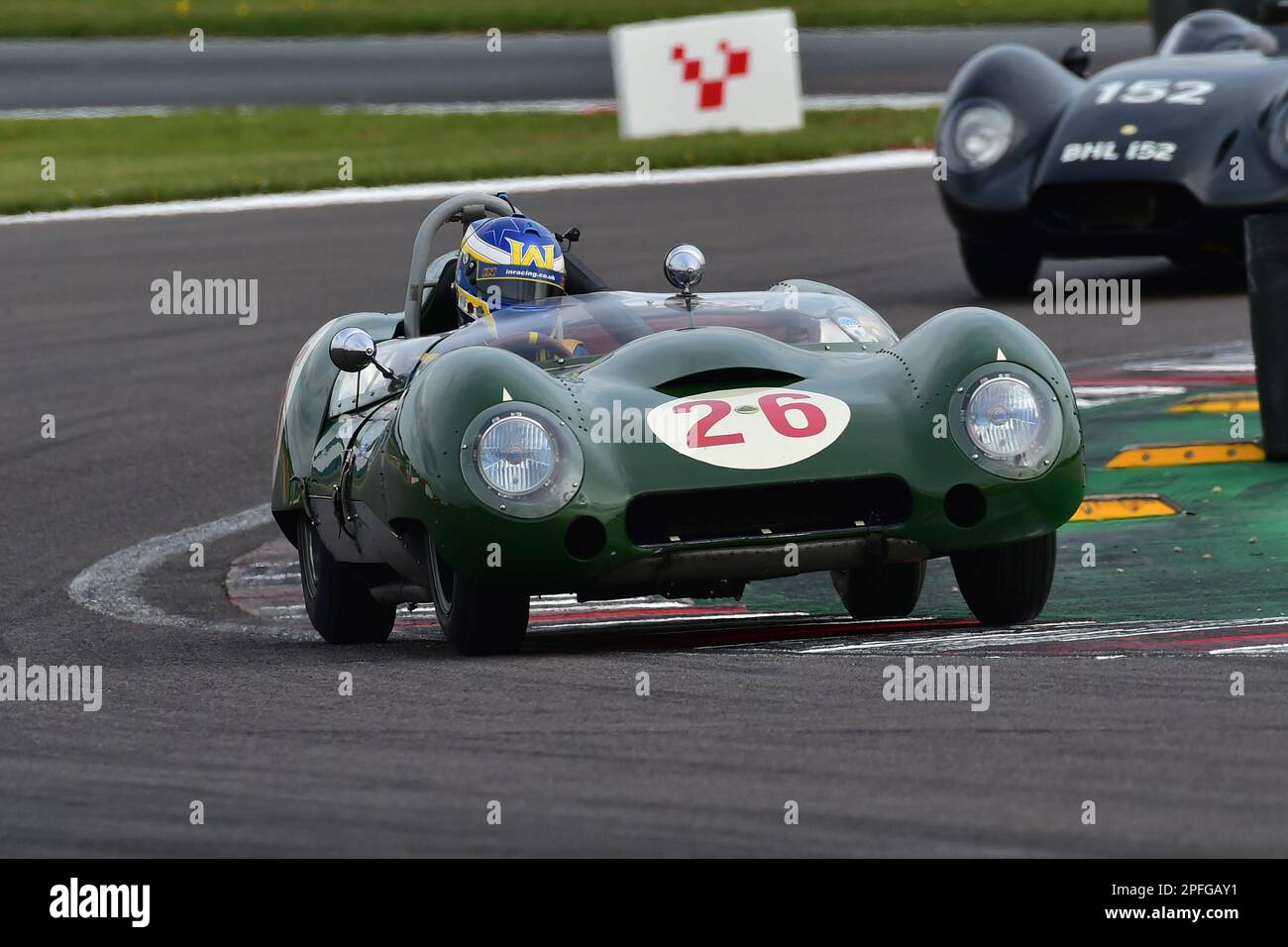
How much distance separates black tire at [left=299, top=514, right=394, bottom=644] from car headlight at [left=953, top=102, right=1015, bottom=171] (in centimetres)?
632

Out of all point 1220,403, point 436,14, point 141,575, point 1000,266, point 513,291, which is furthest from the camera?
point 436,14

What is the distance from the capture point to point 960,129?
13.3 meters

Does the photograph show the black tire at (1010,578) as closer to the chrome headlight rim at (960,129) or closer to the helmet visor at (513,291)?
the helmet visor at (513,291)

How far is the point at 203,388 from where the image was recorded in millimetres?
12430

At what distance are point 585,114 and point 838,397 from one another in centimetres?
1761

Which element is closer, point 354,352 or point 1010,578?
point 1010,578

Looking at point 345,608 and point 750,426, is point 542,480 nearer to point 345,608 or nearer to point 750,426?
point 750,426

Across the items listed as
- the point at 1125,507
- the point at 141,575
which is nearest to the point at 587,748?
the point at 1125,507

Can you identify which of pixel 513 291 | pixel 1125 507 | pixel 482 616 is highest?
pixel 513 291

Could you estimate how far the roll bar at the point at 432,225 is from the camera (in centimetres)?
804

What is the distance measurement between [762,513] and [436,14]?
25995mm

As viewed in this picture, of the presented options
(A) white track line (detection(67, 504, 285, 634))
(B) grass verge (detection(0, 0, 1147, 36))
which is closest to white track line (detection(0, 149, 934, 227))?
(A) white track line (detection(67, 504, 285, 634))

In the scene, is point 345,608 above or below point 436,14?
below
